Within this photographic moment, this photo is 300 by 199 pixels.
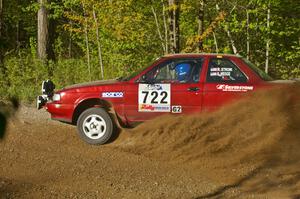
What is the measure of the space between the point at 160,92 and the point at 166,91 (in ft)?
0.33

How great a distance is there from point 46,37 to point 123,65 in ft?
16.7

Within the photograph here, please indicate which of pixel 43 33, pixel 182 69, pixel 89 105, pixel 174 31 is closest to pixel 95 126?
pixel 89 105

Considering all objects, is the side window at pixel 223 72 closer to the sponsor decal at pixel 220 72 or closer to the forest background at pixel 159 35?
the sponsor decal at pixel 220 72

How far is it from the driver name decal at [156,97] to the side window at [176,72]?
5.2 inches

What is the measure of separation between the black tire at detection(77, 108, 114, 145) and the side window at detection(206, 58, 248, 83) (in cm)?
186

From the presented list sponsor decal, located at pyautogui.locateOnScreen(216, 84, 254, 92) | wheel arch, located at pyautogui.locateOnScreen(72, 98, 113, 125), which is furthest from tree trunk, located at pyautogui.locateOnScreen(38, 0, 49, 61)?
sponsor decal, located at pyautogui.locateOnScreen(216, 84, 254, 92)

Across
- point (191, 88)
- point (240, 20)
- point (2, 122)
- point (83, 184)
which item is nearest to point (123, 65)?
point (240, 20)

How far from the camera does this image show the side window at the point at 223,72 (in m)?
8.66

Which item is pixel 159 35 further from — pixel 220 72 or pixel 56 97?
pixel 220 72

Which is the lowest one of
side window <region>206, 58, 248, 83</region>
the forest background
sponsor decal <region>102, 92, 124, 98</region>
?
sponsor decal <region>102, 92, 124, 98</region>

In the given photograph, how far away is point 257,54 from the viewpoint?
16594 millimetres

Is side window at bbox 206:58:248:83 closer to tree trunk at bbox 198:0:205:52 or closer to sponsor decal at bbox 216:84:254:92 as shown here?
sponsor decal at bbox 216:84:254:92

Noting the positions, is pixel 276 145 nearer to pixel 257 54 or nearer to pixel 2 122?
pixel 2 122

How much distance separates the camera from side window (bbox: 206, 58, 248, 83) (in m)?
8.66
